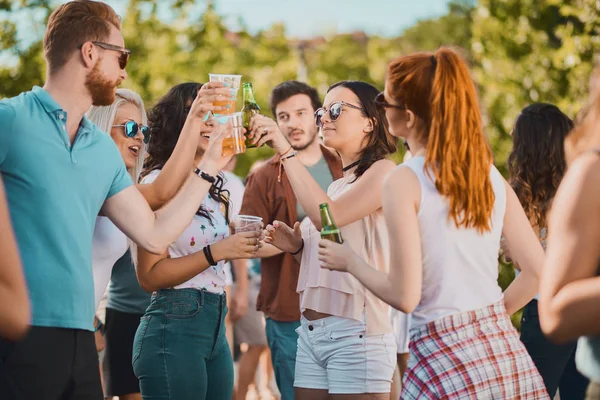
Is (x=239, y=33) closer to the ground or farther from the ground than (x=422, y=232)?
farther from the ground

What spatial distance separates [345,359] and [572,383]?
168 centimetres

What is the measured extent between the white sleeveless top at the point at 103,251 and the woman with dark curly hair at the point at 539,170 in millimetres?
2412

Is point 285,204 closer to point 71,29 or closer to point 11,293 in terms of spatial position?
point 71,29

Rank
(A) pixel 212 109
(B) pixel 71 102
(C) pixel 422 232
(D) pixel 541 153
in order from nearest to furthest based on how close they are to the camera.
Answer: (C) pixel 422 232 < (B) pixel 71 102 < (A) pixel 212 109 < (D) pixel 541 153

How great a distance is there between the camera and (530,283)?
3406 millimetres

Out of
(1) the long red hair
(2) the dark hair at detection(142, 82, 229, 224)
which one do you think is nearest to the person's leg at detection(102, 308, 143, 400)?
(2) the dark hair at detection(142, 82, 229, 224)

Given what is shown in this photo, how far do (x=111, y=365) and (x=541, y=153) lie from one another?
3.24 metres

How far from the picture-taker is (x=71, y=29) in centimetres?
332

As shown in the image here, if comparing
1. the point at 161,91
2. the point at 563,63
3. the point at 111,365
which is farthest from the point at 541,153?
the point at 161,91

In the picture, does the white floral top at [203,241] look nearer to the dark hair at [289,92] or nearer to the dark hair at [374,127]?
the dark hair at [374,127]

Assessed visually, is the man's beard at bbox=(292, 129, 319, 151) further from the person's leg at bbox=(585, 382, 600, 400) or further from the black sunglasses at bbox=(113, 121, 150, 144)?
the person's leg at bbox=(585, 382, 600, 400)

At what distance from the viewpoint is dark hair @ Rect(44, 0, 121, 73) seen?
329 centimetres

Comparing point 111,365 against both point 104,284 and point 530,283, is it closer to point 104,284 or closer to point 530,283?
point 104,284

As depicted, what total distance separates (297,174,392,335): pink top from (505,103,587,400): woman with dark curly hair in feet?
3.54
